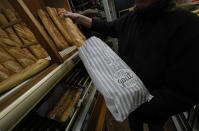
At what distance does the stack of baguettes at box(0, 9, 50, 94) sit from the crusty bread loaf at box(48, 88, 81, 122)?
44 cm

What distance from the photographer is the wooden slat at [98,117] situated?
3.10 feet

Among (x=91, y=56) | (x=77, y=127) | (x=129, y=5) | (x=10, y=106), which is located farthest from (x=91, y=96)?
(x=129, y=5)

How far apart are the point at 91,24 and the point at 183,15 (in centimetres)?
77

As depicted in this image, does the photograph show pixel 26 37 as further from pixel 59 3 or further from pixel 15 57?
pixel 59 3

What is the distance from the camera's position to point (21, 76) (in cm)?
48

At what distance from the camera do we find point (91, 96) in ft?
3.52

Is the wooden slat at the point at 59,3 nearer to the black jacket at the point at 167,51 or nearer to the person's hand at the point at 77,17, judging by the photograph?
the person's hand at the point at 77,17

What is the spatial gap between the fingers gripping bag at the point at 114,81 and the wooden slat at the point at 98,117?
0.56 m

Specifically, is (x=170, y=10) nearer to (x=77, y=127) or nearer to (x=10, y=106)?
(x=10, y=106)

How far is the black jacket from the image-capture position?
0.47 metres

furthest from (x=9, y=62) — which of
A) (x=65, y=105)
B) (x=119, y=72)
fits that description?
(x=119, y=72)

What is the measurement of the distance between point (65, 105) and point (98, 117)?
1.36 feet

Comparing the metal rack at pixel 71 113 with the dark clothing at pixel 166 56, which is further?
the metal rack at pixel 71 113

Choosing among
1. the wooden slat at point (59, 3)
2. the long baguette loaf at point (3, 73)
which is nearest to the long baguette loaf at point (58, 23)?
the wooden slat at point (59, 3)
